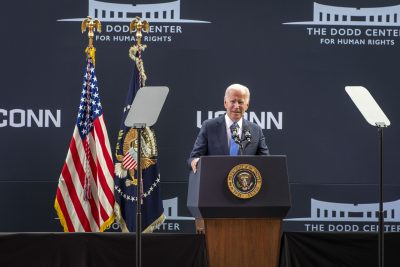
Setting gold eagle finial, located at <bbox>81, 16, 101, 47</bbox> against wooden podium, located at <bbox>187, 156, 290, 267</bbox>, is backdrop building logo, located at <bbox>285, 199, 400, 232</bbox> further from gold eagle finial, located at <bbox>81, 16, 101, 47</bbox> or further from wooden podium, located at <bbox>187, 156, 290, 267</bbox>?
gold eagle finial, located at <bbox>81, 16, 101, 47</bbox>

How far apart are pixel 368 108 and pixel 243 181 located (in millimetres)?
1011

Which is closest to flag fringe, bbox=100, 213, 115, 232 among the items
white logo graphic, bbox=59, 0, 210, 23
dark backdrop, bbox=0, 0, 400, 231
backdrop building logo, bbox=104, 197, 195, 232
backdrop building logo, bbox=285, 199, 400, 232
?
backdrop building logo, bbox=104, 197, 195, 232

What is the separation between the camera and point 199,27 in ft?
24.7

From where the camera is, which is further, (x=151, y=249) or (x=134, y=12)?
(x=134, y=12)

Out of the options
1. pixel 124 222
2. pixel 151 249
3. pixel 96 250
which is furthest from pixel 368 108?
pixel 124 222

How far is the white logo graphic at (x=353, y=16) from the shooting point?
754cm

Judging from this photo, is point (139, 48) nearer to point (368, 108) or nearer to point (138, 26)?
point (138, 26)

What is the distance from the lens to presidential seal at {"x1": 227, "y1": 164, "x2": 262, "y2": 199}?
5281 mm

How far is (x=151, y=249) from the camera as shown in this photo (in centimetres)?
554

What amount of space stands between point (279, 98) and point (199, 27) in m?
1.08

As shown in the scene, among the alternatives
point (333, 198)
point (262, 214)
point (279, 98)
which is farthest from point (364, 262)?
point (279, 98)

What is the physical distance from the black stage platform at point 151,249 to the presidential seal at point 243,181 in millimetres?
456

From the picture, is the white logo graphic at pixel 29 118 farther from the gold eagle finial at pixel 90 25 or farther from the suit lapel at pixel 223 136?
the suit lapel at pixel 223 136

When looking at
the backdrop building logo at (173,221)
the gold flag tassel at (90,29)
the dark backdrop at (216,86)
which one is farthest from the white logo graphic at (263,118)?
the gold flag tassel at (90,29)
